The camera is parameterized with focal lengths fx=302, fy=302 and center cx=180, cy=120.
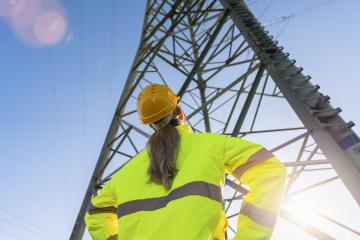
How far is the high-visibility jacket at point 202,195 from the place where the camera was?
1.04 m

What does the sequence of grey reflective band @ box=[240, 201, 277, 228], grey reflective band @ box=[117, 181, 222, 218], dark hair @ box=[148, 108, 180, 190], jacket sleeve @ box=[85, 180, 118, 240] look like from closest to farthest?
grey reflective band @ box=[240, 201, 277, 228]
grey reflective band @ box=[117, 181, 222, 218]
dark hair @ box=[148, 108, 180, 190]
jacket sleeve @ box=[85, 180, 118, 240]

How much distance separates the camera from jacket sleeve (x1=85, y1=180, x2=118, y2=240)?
1.45 meters

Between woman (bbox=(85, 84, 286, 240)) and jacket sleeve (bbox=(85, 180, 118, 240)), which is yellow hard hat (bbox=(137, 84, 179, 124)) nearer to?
woman (bbox=(85, 84, 286, 240))

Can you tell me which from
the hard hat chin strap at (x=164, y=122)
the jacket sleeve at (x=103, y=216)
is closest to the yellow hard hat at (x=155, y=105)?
the hard hat chin strap at (x=164, y=122)

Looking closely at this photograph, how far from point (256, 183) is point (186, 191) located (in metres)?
0.26

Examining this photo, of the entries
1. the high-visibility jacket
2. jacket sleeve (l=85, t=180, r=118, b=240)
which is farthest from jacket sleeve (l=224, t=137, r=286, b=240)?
jacket sleeve (l=85, t=180, r=118, b=240)

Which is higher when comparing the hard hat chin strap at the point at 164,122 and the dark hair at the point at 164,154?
the hard hat chin strap at the point at 164,122

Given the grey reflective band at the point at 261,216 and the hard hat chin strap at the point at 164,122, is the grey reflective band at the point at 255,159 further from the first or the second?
the hard hat chin strap at the point at 164,122

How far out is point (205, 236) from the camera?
104 centimetres

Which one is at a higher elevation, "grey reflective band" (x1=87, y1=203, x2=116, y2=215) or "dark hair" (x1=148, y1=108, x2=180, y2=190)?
"dark hair" (x1=148, y1=108, x2=180, y2=190)

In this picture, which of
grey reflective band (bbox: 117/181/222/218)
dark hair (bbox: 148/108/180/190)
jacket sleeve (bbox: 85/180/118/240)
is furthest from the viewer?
jacket sleeve (bbox: 85/180/118/240)

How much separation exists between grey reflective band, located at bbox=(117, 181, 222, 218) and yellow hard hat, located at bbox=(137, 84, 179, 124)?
1.51ft

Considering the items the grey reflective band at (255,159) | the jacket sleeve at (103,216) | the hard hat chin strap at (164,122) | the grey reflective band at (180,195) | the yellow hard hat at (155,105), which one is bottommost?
the jacket sleeve at (103,216)

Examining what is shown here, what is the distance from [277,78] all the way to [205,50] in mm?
1222
